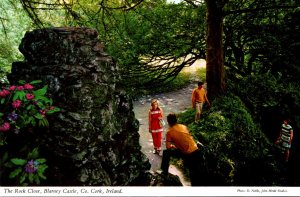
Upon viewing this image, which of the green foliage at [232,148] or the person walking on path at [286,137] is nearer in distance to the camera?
the green foliage at [232,148]

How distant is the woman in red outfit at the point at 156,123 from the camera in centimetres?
829

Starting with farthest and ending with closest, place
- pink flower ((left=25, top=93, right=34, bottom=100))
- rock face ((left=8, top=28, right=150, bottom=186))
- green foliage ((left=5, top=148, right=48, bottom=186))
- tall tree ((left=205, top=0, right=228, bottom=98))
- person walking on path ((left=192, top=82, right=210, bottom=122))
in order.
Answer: person walking on path ((left=192, top=82, right=210, bottom=122)), tall tree ((left=205, top=0, right=228, bottom=98)), rock face ((left=8, top=28, right=150, bottom=186)), pink flower ((left=25, top=93, right=34, bottom=100)), green foliage ((left=5, top=148, right=48, bottom=186))

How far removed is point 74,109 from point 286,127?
667 cm

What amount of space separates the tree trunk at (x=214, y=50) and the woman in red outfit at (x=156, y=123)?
3.03 meters

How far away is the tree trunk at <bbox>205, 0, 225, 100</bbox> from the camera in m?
9.64

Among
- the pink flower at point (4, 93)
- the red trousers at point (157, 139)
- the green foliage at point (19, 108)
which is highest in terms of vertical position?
the pink flower at point (4, 93)

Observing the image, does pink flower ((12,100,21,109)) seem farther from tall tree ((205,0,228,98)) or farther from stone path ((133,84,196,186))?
tall tree ((205,0,228,98))

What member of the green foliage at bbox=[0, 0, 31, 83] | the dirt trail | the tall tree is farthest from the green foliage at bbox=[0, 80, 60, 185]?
the green foliage at bbox=[0, 0, 31, 83]

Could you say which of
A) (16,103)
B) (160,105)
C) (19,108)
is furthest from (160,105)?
(16,103)

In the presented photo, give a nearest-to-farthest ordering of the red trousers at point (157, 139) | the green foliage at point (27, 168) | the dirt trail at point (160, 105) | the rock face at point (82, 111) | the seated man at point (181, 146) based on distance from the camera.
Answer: the green foliage at point (27, 168) < the rock face at point (82, 111) < the seated man at point (181, 146) < the red trousers at point (157, 139) < the dirt trail at point (160, 105)

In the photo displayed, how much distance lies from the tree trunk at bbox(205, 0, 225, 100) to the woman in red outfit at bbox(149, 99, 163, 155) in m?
3.03

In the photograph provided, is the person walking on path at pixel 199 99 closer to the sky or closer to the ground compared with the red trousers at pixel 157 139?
closer to the sky

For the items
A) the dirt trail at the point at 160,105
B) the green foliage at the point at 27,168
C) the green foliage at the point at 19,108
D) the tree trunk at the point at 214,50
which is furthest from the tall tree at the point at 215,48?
the green foliage at the point at 27,168

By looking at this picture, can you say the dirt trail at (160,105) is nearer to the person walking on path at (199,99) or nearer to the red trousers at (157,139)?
the red trousers at (157,139)
